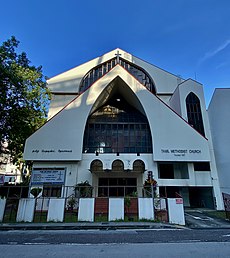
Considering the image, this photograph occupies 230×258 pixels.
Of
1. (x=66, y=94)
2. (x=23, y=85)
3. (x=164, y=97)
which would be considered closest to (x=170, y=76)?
(x=164, y=97)

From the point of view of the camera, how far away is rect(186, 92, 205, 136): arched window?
19.0 m

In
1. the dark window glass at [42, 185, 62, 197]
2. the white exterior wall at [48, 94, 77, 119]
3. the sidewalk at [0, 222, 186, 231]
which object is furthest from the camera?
the white exterior wall at [48, 94, 77, 119]

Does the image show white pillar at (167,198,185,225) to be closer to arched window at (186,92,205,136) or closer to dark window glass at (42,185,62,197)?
dark window glass at (42,185,62,197)

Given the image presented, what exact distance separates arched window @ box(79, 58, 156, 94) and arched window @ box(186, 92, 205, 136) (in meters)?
6.44

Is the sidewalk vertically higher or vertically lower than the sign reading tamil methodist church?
lower

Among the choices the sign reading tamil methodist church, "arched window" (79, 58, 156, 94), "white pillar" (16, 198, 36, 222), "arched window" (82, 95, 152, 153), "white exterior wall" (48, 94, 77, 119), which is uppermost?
"arched window" (79, 58, 156, 94)

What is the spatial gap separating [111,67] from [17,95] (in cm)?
1438

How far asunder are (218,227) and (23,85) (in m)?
17.6

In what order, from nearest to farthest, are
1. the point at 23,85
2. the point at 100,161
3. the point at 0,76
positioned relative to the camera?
the point at 0,76 → the point at 23,85 → the point at 100,161

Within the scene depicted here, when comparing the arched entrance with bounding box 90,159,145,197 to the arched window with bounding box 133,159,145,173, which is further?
the arched entrance with bounding box 90,159,145,197

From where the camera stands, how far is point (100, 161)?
16.1 m

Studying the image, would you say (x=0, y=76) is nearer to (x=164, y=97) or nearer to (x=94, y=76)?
(x=94, y=76)

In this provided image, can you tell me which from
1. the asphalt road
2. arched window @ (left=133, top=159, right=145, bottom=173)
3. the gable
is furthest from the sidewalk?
the gable

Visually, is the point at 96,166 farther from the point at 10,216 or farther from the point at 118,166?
the point at 10,216
